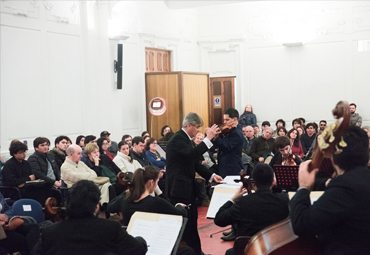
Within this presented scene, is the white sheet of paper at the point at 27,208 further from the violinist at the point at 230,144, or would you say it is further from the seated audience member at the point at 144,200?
the violinist at the point at 230,144

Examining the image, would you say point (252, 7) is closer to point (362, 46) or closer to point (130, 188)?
point (362, 46)

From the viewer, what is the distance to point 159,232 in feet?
10.0

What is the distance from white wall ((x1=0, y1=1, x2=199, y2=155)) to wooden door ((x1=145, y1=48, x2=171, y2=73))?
0.76ft

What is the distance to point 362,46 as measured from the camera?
1198 centimetres

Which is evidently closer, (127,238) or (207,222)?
(127,238)

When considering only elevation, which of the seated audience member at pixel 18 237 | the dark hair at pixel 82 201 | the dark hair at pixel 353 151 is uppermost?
the dark hair at pixel 353 151

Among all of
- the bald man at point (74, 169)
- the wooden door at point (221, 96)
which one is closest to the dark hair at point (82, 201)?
the bald man at point (74, 169)

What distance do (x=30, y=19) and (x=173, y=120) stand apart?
415 cm

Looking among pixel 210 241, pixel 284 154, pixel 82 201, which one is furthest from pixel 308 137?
pixel 82 201

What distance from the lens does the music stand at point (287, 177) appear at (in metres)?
4.18

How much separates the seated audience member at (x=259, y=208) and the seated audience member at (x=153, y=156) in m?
4.13

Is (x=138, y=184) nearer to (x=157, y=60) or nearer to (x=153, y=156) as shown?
(x=153, y=156)

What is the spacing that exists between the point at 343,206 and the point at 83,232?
→ 1.26 metres

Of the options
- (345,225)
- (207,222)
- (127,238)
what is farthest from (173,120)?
(345,225)
